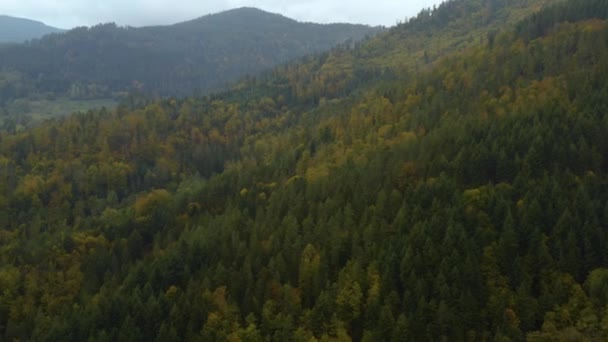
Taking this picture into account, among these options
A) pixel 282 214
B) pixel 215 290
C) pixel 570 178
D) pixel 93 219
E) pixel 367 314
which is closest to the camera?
pixel 367 314

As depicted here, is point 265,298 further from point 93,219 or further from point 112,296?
point 93,219

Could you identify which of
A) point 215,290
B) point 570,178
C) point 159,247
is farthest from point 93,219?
point 570,178

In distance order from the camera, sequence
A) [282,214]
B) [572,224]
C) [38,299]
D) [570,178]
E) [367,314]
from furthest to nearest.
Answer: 1. [282,214]
2. [38,299]
3. [570,178]
4. [572,224]
5. [367,314]

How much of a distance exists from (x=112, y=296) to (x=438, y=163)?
7756 cm

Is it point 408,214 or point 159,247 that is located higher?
point 408,214

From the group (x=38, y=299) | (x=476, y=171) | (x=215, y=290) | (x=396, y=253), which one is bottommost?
(x=38, y=299)

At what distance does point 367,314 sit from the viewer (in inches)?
3610

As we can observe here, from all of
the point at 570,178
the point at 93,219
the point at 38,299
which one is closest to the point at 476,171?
the point at 570,178

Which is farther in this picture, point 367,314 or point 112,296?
point 112,296

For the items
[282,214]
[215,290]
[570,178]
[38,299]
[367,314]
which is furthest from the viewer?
[282,214]

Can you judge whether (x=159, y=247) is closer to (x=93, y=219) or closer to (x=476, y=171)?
(x=93, y=219)

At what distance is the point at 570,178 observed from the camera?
117m

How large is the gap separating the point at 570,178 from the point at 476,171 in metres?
19.6

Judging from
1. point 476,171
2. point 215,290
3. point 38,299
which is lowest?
point 38,299
